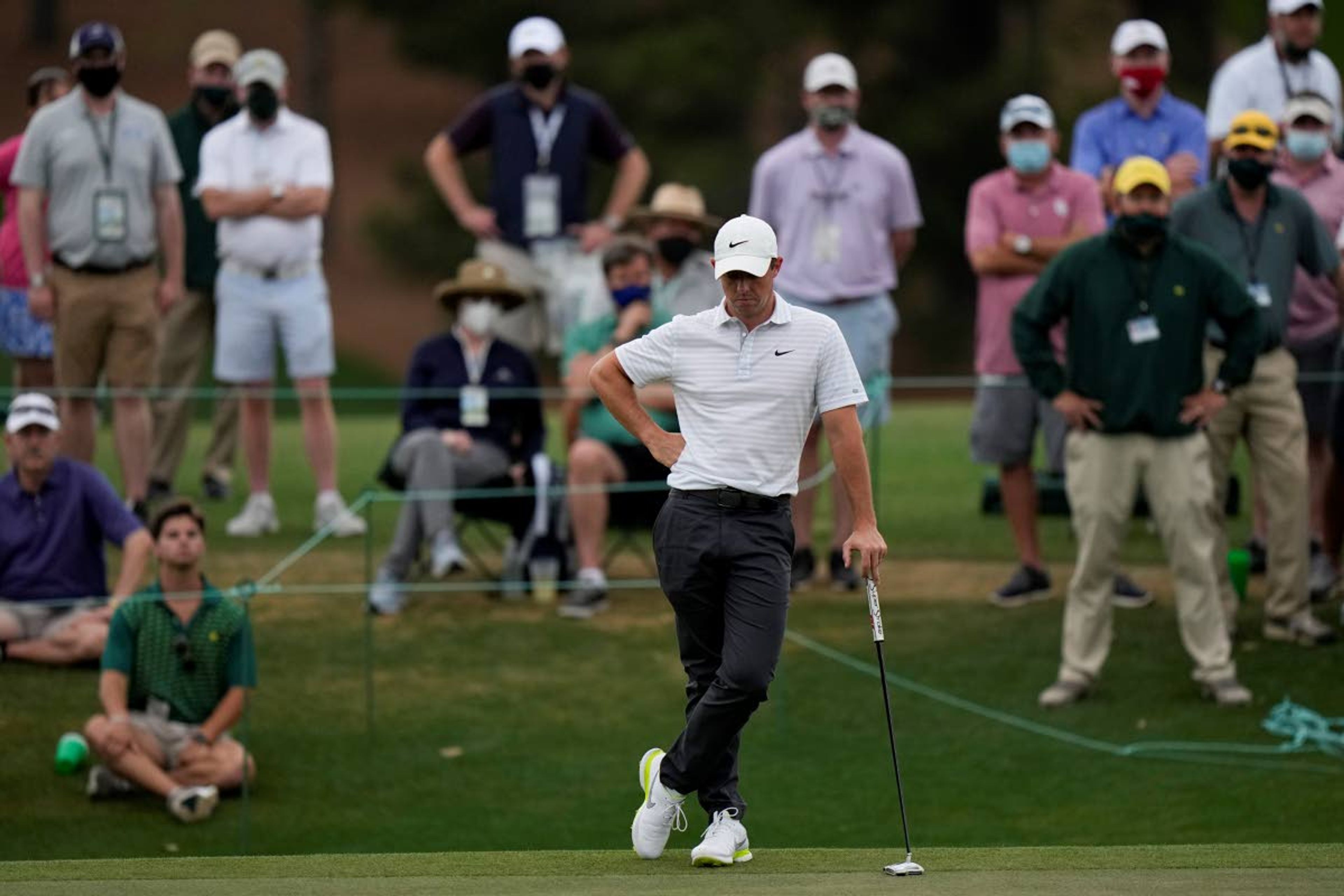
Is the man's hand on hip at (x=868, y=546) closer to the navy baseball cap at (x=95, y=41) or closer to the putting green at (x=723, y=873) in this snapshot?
the putting green at (x=723, y=873)

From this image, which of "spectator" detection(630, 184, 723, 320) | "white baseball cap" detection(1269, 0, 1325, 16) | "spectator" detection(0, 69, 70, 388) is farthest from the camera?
"spectator" detection(0, 69, 70, 388)

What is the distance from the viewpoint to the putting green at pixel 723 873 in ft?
23.5

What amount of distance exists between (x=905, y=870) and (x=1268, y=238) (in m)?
4.91

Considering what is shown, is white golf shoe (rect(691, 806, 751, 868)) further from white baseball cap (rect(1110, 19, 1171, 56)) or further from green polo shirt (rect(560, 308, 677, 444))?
white baseball cap (rect(1110, 19, 1171, 56))

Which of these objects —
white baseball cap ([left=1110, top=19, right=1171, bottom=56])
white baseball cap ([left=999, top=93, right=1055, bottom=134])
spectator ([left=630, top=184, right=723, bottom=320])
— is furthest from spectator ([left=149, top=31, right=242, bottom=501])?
white baseball cap ([left=1110, top=19, right=1171, bottom=56])

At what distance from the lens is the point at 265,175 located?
1302 centimetres

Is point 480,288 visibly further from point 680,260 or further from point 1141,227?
point 1141,227

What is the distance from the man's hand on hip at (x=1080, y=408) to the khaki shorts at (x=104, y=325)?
15.2 ft

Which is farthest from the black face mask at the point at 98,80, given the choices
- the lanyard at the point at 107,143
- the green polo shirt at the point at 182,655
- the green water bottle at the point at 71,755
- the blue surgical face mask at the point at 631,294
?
the green water bottle at the point at 71,755

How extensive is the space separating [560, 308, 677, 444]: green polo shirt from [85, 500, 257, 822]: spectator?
269cm

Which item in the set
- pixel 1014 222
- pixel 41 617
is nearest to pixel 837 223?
pixel 1014 222

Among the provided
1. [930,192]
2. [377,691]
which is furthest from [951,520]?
[930,192]

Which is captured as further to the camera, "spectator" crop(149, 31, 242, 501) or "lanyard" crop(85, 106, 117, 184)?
"spectator" crop(149, 31, 242, 501)

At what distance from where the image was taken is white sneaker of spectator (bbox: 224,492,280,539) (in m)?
13.1
